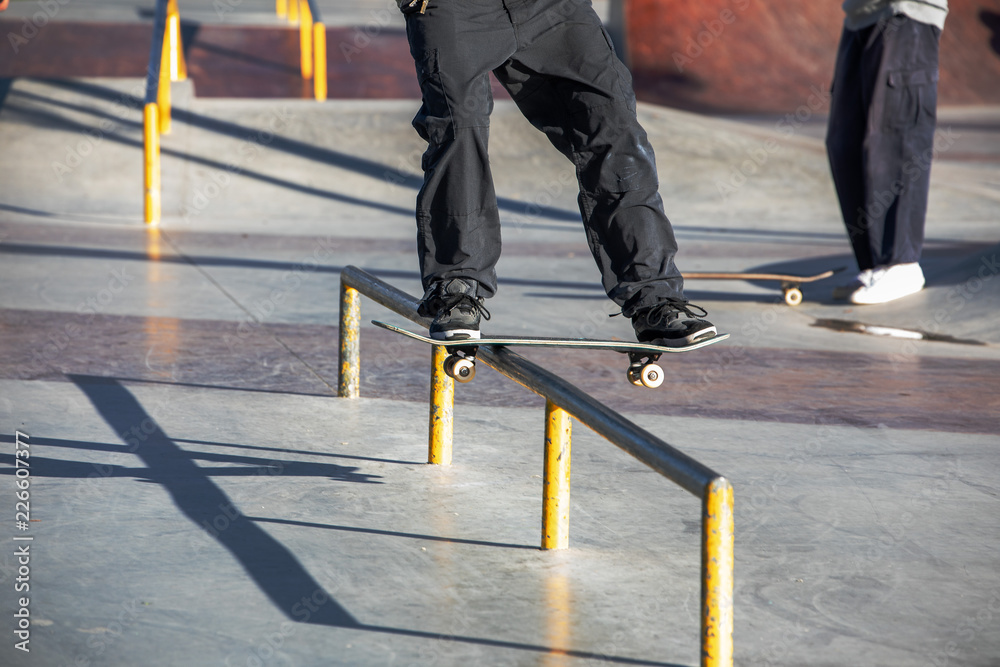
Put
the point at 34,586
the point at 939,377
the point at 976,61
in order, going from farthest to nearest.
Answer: the point at 976,61 < the point at 939,377 < the point at 34,586

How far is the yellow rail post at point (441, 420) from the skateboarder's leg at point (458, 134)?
0.61 metres

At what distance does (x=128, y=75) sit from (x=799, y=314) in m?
13.1

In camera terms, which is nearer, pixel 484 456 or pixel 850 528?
pixel 850 528

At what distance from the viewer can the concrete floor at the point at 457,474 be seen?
2.96 m

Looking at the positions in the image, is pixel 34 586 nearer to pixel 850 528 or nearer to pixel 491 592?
pixel 491 592

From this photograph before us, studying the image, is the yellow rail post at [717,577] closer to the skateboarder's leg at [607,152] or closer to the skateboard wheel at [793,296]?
the skateboarder's leg at [607,152]

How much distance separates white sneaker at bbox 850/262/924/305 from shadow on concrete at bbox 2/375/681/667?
4.87 meters

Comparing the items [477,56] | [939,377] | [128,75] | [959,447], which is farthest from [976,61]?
[477,56]

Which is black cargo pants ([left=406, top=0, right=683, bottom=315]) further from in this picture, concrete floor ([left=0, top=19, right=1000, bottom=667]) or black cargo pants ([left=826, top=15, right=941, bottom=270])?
black cargo pants ([left=826, top=15, right=941, bottom=270])

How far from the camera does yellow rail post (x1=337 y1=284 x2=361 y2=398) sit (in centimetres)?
512

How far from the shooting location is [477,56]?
3.60 m

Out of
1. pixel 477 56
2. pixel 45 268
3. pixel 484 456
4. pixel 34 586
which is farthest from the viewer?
pixel 45 268

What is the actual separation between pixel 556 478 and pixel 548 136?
111 cm

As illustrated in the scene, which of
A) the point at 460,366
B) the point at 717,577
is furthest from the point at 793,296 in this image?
the point at 717,577
